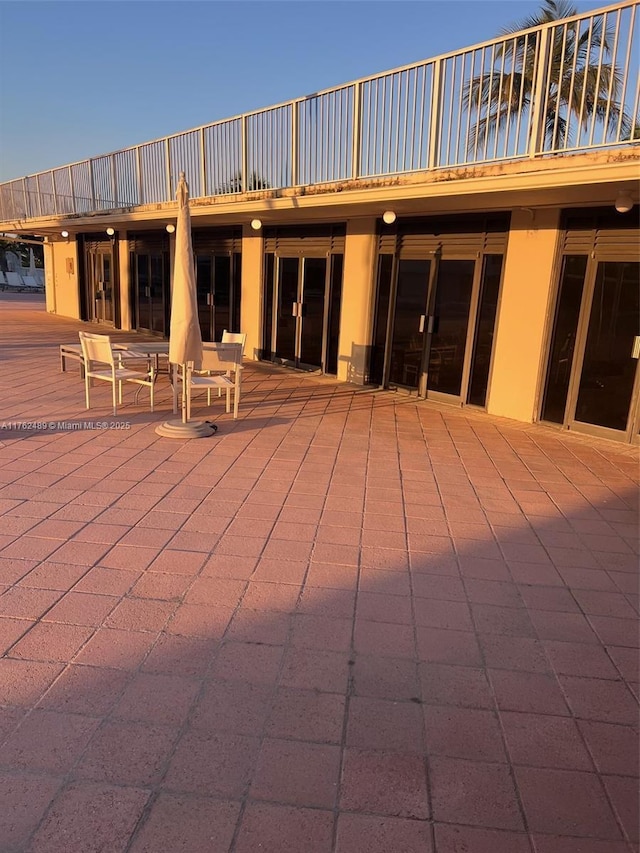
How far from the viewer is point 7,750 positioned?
2.07 metres

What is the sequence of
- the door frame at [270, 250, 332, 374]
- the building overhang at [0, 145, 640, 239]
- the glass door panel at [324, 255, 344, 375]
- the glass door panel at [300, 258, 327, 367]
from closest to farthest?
the building overhang at [0, 145, 640, 239], the glass door panel at [324, 255, 344, 375], the door frame at [270, 250, 332, 374], the glass door panel at [300, 258, 327, 367]

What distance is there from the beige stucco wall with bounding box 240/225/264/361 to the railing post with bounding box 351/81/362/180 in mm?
3971

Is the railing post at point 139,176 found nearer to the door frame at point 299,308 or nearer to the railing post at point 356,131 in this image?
the door frame at point 299,308

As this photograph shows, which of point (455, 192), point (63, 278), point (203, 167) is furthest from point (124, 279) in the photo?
point (455, 192)

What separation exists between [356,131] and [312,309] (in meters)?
3.54

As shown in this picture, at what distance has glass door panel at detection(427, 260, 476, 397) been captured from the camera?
8219mm

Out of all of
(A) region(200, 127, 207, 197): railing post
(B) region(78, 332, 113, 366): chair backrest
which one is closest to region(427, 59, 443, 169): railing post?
(B) region(78, 332, 113, 366): chair backrest

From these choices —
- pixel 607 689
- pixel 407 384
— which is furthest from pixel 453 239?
pixel 607 689

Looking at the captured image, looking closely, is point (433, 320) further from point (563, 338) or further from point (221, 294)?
point (221, 294)

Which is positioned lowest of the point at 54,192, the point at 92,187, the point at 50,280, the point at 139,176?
the point at 50,280

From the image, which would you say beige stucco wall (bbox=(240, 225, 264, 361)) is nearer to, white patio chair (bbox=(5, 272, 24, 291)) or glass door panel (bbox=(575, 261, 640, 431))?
glass door panel (bbox=(575, 261, 640, 431))

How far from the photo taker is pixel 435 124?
6.66 m

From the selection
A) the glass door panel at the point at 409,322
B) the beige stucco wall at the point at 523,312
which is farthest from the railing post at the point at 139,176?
the beige stucco wall at the point at 523,312

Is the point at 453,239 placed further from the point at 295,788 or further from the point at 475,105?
the point at 295,788
